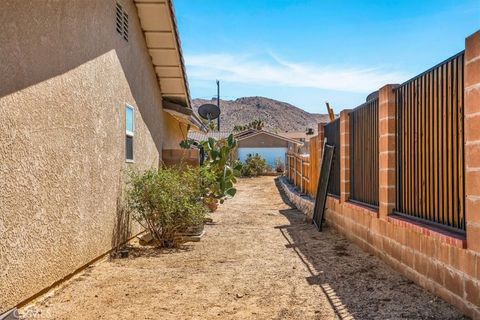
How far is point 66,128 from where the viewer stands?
6125mm

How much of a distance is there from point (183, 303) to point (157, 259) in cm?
261

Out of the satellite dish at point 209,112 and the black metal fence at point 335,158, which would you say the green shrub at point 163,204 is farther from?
the satellite dish at point 209,112

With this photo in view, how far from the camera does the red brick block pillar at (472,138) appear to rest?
15.2ft

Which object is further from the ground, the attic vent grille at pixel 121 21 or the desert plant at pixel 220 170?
the attic vent grille at pixel 121 21

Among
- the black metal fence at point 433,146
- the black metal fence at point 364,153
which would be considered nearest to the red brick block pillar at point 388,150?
the black metal fence at point 433,146

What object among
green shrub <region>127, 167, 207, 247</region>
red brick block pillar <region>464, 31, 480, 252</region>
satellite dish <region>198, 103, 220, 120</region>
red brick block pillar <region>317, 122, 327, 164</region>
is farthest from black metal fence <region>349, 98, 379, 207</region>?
satellite dish <region>198, 103, 220, 120</region>

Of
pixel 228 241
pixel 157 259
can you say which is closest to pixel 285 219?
pixel 228 241

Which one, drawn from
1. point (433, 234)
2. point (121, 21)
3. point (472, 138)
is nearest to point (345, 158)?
point (433, 234)

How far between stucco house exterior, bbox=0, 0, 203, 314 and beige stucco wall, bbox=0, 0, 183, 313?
1 cm

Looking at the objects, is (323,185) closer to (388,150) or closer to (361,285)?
(388,150)

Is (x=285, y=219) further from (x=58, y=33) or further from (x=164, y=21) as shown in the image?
(x=58, y=33)

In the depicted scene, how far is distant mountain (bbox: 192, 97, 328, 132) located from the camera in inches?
5217

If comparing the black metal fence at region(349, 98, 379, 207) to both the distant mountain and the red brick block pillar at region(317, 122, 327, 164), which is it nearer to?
the red brick block pillar at region(317, 122, 327, 164)

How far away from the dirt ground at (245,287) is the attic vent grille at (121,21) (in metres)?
3.92
